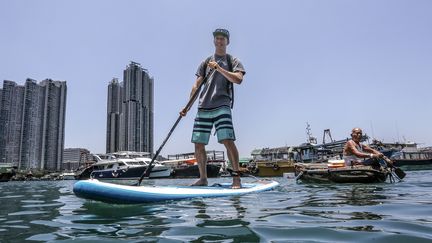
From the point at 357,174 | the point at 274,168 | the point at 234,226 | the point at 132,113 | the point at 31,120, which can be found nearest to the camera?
the point at 234,226

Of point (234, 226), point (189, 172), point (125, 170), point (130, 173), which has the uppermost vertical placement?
point (125, 170)

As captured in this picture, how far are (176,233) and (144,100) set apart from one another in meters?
64.8

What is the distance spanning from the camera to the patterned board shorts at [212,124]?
5.34 meters

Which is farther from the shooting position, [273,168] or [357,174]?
[273,168]

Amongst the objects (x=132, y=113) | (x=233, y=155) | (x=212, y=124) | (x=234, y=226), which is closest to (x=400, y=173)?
(x=233, y=155)

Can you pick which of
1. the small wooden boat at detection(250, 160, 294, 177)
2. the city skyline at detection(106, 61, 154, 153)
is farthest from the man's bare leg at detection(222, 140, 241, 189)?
the city skyline at detection(106, 61, 154, 153)

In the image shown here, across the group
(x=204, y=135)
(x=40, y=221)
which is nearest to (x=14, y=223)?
(x=40, y=221)

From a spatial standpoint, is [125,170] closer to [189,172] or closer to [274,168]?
[189,172]

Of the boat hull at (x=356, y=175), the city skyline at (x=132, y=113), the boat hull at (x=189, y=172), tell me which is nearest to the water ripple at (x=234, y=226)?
the boat hull at (x=356, y=175)

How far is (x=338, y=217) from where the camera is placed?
2.47 meters

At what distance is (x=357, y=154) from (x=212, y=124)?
4.60 meters

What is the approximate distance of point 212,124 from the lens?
5.64m

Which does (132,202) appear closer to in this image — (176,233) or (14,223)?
(14,223)

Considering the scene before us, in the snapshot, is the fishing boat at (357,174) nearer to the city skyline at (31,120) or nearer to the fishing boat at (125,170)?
the fishing boat at (125,170)
